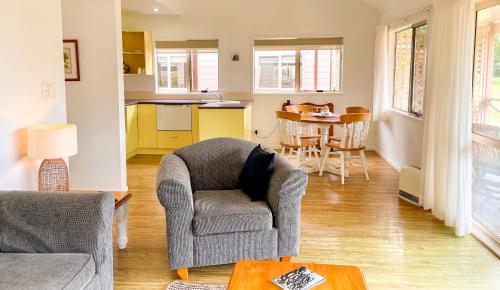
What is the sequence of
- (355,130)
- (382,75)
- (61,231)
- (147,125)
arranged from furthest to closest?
(147,125) < (382,75) < (355,130) < (61,231)

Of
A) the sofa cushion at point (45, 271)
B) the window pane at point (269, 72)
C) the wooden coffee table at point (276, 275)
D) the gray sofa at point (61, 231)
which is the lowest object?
the wooden coffee table at point (276, 275)

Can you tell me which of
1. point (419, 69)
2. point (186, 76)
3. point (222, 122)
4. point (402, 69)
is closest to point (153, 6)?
point (186, 76)

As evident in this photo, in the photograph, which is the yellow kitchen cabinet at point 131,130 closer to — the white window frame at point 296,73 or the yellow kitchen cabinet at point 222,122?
the yellow kitchen cabinet at point 222,122

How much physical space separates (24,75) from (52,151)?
2.02 feet

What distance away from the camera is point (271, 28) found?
775 cm

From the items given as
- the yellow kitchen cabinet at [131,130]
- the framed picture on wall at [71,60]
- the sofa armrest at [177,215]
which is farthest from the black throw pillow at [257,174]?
the yellow kitchen cabinet at [131,130]

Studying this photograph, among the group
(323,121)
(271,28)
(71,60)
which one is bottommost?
(323,121)

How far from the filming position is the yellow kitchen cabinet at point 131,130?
7.00 meters

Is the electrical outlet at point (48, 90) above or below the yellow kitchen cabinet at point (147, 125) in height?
above

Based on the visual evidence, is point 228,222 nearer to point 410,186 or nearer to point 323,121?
point 410,186

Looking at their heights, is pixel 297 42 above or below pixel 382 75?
above

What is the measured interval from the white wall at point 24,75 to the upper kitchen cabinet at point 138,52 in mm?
4025

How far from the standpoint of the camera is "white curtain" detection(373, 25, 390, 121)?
689 cm

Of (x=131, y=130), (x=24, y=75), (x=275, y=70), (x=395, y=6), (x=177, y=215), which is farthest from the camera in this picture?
(x=275, y=70)
